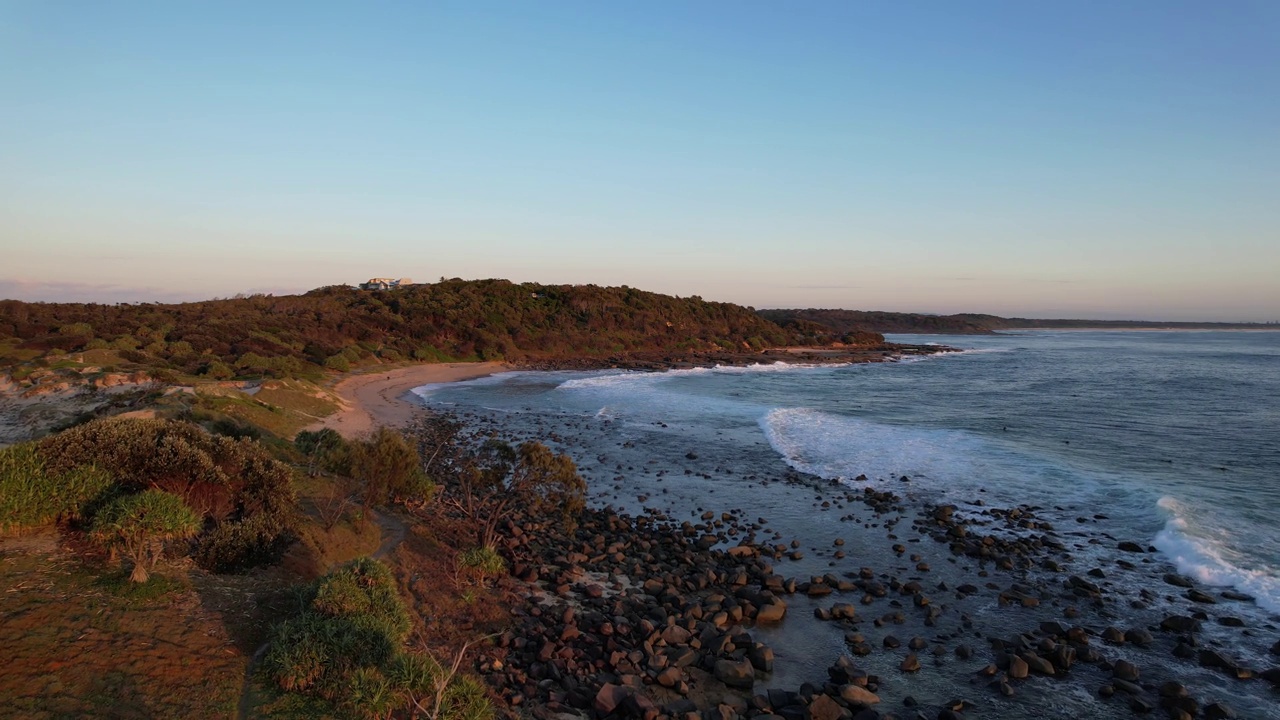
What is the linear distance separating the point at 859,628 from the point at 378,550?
27.6 feet

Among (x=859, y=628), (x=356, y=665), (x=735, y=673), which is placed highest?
(x=356, y=665)

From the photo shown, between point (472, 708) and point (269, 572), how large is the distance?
170 inches

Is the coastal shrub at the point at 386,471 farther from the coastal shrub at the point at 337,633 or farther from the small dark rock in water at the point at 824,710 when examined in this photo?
the small dark rock in water at the point at 824,710

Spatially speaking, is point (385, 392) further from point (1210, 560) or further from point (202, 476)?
point (1210, 560)

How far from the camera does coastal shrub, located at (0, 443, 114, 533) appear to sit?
28.1 ft

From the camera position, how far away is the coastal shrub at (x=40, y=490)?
8.56 metres

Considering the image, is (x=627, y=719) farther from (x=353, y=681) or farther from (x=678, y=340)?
(x=678, y=340)

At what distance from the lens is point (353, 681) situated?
6.73 meters

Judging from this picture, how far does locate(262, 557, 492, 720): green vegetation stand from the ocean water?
483 cm

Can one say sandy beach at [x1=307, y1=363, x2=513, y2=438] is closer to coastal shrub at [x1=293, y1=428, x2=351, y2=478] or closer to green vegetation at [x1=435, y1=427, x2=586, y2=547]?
coastal shrub at [x1=293, y1=428, x2=351, y2=478]

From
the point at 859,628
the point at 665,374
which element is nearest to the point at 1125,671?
the point at 859,628

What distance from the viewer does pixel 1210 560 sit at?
520 inches

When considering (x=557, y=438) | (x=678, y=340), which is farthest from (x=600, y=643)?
(x=678, y=340)

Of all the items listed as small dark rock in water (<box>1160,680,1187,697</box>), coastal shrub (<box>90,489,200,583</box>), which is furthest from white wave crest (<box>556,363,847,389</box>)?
small dark rock in water (<box>1160,680,1187,697</box>)
